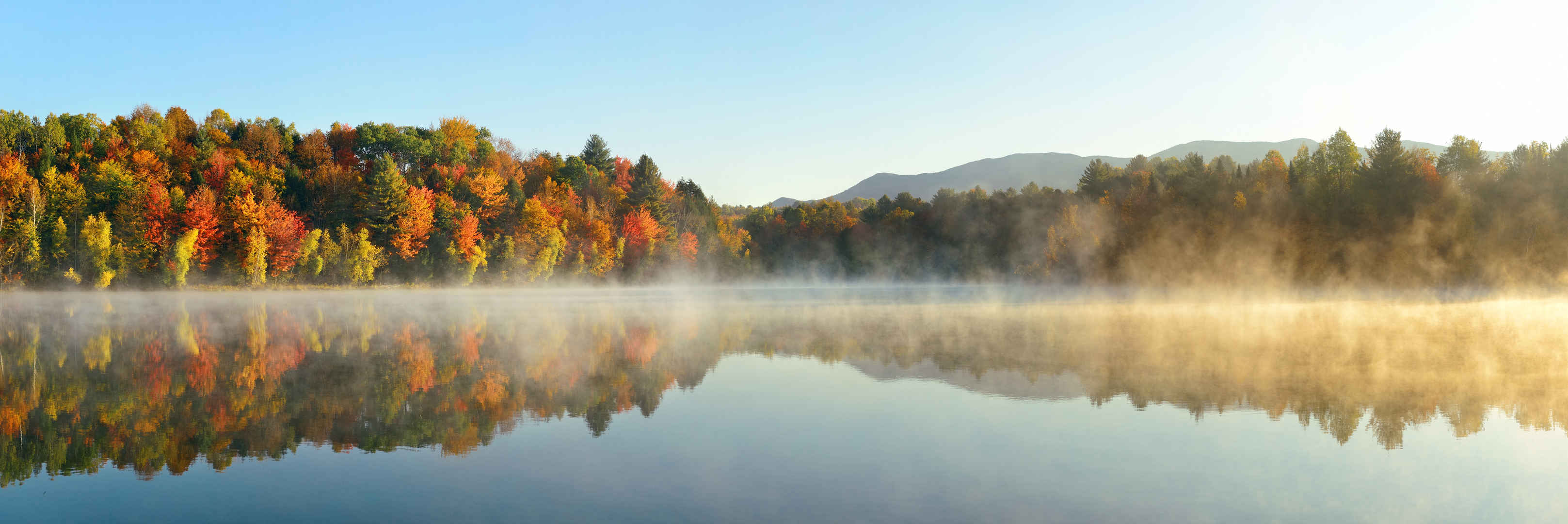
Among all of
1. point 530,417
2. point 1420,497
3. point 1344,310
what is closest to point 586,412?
point 530,417

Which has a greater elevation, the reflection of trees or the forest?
the forest

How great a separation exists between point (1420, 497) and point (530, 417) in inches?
303

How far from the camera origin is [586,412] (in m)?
9.31

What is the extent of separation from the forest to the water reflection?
911 inches

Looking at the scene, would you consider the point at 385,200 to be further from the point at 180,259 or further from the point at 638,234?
the point at 638,234

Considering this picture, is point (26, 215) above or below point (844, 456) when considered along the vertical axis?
above

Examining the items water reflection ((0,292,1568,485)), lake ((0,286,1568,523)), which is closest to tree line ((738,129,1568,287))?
water reflection ((0,292,1568,485))

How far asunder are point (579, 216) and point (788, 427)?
216 ft

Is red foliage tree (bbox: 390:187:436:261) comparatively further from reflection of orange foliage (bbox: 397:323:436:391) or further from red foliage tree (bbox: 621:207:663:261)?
reflection of orange foliage (bbox: 397:323:436:391)

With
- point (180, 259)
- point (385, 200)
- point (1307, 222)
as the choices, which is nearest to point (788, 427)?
point (1307, 222)

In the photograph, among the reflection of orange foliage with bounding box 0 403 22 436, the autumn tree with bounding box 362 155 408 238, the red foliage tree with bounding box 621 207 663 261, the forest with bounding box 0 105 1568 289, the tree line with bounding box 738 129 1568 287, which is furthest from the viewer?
the red foliage tree with bounding box 621 207 663 261

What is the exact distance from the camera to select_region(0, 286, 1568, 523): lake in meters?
5.84

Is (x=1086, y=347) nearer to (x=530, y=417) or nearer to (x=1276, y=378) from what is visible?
(x=1276, y=378)

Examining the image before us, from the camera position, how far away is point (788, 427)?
868 centimetres
